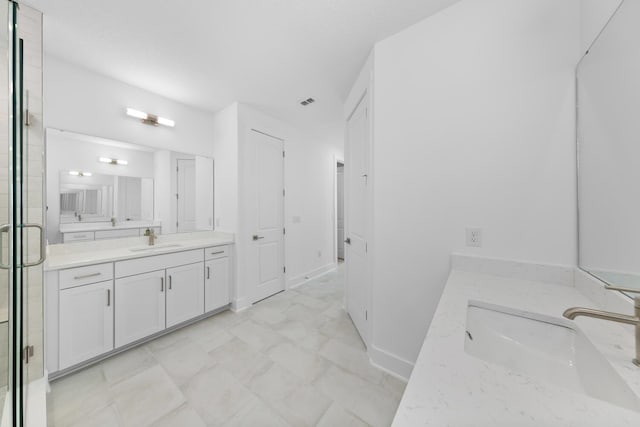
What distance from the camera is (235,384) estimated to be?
5.25 feet

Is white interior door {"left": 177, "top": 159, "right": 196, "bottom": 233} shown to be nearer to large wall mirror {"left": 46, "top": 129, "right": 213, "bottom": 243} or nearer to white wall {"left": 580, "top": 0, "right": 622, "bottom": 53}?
large wall mirror {"left": 46, "top": 129, "right": 213, "bottom": 243}

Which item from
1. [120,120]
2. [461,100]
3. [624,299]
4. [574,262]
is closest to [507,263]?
[574,262]

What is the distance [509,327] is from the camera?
3.05 feet

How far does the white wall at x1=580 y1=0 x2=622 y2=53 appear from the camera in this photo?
952mm

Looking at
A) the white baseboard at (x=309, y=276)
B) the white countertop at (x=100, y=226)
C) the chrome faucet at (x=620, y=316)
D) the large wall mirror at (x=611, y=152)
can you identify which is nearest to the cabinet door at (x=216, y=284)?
the white countertop at (x=100, y=226)

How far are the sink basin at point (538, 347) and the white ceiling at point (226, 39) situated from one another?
6.07ft

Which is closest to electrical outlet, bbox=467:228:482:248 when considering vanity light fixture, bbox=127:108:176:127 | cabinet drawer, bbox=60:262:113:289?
cabinet drawer, bbox=60:262:113:289

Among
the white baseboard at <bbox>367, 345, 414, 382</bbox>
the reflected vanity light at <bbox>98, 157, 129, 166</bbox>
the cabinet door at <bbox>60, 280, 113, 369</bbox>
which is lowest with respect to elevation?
the white baseboard at <bbox>367, 345, 414, 382</bbox>

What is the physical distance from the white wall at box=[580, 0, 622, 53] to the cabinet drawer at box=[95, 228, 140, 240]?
3.68 m

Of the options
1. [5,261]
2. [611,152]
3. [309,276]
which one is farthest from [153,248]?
[611,152]

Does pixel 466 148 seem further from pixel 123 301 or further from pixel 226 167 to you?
pixel 123 301

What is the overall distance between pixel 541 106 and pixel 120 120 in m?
3.42

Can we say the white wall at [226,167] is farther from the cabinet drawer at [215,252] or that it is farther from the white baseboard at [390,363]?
the white baseboard at [390,363]

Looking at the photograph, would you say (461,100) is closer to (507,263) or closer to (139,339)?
(507,263)
